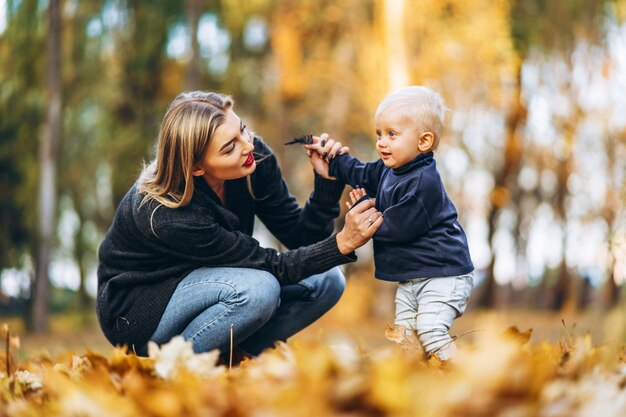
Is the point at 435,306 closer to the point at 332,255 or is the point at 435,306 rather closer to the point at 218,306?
the point at 332,255

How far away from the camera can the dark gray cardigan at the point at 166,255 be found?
271 centimetres

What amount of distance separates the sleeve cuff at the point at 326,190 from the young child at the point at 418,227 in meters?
0.26

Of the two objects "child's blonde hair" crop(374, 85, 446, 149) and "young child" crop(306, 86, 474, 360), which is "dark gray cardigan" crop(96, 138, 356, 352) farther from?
"child's blonde hair" crop(374, 85, 446, 149)

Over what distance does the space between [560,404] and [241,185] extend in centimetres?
213

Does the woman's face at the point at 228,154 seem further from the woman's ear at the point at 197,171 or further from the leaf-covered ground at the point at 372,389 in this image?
the leaf-covered ground at the point at 372,389

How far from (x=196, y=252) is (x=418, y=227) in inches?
33.2

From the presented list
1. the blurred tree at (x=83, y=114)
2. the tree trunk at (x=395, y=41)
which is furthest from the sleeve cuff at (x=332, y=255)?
the blurred tree at (x=83, y=114)

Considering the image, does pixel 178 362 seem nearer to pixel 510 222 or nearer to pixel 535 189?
pixel 535 189

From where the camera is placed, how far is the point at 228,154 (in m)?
2.82

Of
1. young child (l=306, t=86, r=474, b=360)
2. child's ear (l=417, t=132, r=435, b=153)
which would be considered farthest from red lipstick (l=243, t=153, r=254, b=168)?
child's ear (l=417, t=132, r=435, b=153)

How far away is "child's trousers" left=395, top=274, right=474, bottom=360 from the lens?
8.39 ft

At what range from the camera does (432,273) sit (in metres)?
2.62

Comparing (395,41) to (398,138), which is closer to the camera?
(398,138)

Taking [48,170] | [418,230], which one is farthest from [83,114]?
[418,230]
